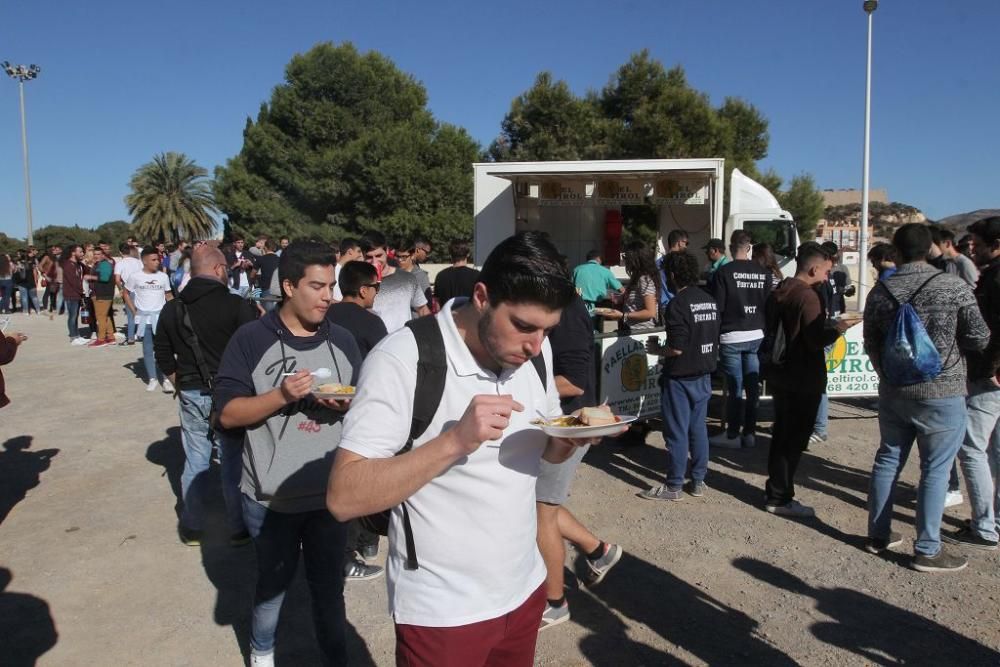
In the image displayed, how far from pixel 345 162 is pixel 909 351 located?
114 feet

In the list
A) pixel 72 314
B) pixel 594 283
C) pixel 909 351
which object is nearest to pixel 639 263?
pixel 594 283

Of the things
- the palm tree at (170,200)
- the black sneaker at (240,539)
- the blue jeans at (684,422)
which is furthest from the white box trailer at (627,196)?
the palm tree at (170,200)

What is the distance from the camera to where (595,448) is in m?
7.48

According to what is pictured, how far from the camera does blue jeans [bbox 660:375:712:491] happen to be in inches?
225

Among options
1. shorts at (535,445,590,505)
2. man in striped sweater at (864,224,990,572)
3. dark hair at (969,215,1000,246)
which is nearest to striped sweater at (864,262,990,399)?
man in striped sweater at (864,224,990,572)

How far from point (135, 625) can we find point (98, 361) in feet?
33.8

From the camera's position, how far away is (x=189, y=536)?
4980 millimetres

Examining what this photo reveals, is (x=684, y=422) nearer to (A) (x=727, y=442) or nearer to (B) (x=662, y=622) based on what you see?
(A) (x=727, y=442)

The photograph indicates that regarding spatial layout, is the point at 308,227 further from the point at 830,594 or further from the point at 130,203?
the point at 830,594

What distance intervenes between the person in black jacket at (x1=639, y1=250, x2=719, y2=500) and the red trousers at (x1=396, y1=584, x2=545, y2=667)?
3.96m

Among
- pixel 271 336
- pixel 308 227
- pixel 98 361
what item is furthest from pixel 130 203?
pixel 271 336

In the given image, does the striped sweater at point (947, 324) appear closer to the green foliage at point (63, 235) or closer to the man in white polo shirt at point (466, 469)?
the man in white polo shirt at point (466, 469)

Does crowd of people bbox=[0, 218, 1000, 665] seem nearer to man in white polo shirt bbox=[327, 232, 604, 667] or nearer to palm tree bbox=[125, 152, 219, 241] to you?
man in white polo shirt bbox=[327, 232, 604, 667]

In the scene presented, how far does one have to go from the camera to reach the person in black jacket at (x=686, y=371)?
18.5 feet
